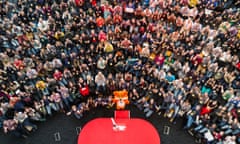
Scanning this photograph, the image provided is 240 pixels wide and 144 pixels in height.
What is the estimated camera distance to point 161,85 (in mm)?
10438

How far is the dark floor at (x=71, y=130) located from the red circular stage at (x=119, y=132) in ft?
0.75

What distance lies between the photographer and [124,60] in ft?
36.1

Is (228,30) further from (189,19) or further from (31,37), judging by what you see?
(31,37)

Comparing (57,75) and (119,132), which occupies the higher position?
(57,75)

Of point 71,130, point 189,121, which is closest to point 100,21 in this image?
point 71,130

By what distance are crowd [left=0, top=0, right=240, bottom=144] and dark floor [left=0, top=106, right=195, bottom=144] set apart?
21cm

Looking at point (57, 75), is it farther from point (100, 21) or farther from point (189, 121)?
point (189, 121)

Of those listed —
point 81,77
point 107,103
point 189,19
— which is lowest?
point 107,103

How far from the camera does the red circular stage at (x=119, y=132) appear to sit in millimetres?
9633

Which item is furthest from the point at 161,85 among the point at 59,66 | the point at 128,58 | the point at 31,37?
the point at 31,37

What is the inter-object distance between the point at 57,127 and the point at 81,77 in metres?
1.89

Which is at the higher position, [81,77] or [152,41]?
[152,41]

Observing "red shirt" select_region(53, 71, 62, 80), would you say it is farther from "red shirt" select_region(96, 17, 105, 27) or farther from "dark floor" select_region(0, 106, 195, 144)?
"red shirt" select_region(96, 17, 105, 27)

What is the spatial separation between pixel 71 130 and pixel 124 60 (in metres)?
3.10
